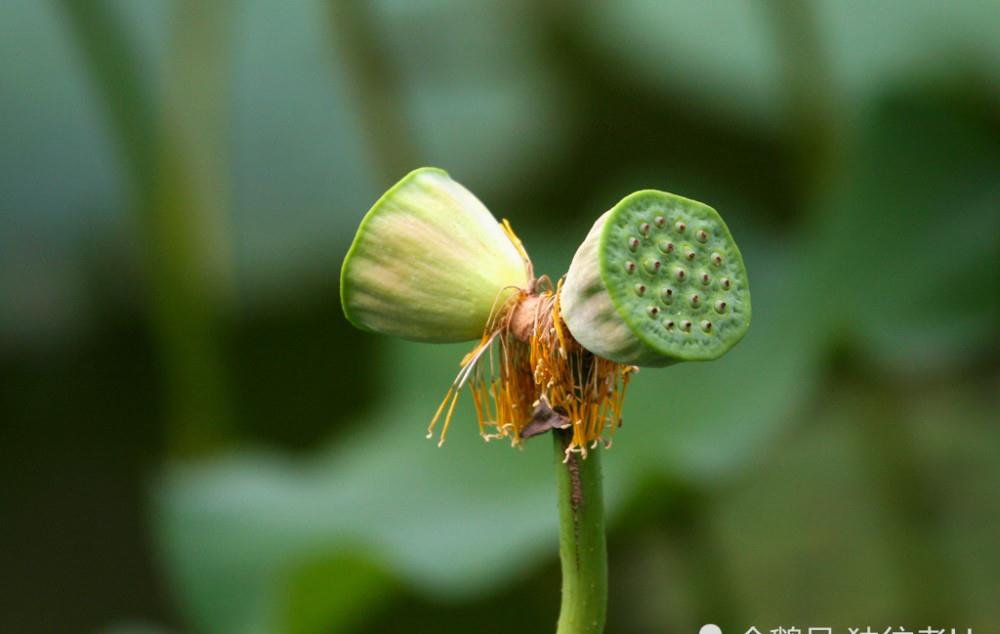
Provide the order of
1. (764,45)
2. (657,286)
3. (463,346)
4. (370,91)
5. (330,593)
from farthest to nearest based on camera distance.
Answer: (764,45), (370,91), (463,346), (330,593), (657,286)

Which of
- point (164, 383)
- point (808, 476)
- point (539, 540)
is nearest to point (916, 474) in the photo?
point (808, 476)

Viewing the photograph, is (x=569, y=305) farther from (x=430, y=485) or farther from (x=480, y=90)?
(x=480, y=90)

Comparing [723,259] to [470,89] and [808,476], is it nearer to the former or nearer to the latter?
[808,476]

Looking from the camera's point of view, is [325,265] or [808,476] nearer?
[808,476]

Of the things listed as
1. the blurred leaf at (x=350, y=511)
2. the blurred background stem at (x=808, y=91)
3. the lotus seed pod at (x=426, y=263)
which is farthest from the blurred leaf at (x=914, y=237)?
the lotus seed pod at (x=426, y=263)

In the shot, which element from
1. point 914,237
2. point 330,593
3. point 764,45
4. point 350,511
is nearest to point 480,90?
point 764,45

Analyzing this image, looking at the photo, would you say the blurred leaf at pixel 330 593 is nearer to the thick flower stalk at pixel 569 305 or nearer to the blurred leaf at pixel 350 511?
the blurred leaf at pixel 350 511

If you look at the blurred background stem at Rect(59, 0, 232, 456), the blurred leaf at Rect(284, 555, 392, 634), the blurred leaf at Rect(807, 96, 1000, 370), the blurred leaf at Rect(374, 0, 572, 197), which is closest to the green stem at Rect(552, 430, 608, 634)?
the blurred leaf at Rect(284, 555, 392, 634)
